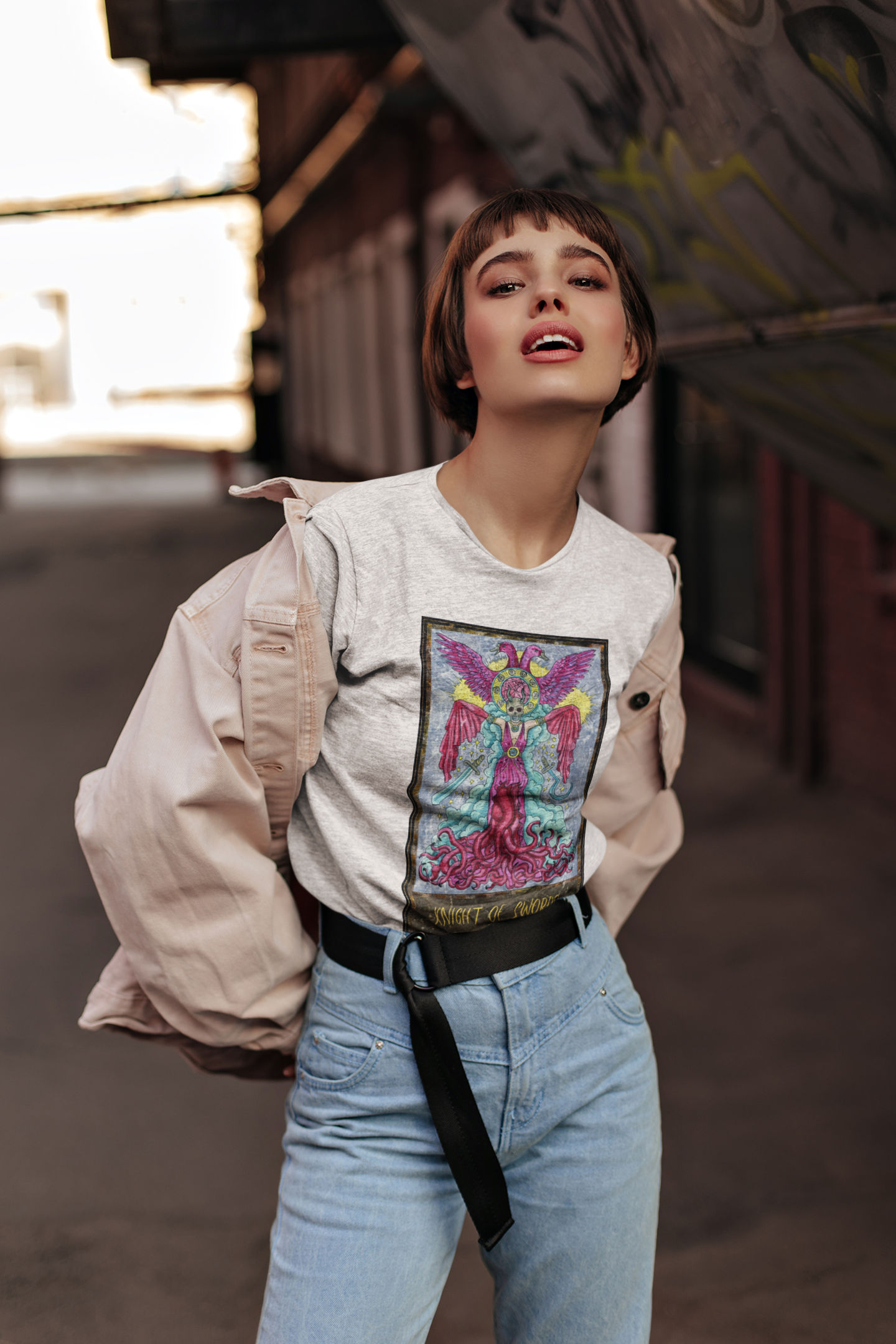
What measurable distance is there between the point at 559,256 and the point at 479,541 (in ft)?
1.21

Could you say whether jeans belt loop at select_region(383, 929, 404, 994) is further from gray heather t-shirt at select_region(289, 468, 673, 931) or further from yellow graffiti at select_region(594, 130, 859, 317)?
yellow graffiti at select_region(594, 130, 859, 317)

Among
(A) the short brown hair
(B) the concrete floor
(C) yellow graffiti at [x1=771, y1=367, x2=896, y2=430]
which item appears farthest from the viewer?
(B) the concrete floor

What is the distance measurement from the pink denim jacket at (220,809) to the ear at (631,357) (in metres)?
0.43

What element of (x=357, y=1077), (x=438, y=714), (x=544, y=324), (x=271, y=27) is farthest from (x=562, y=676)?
(x=271, y=27)

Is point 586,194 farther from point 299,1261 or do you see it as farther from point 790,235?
point 299,1261

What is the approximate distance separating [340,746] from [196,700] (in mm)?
190

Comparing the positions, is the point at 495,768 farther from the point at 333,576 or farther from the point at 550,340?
the point at 550,340

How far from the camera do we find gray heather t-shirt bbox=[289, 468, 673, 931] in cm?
162

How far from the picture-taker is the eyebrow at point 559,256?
1641 millimetres

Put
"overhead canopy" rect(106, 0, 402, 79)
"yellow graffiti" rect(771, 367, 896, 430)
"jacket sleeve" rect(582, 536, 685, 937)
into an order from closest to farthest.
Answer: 1. "jacket sleeve" rect(582, 536, 685, 937)
2. "yellow graffiti" rect(771, 367, 896, 430)
3. "overhead canopy" rect(106, 0, 402, 79)

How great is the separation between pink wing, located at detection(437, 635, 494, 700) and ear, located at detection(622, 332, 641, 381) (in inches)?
17.8

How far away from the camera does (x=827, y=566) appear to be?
6230mm

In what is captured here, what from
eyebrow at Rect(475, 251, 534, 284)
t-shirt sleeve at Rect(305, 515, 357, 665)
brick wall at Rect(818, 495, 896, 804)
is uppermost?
eyebrow at Rect(475, 251, 534, 284)

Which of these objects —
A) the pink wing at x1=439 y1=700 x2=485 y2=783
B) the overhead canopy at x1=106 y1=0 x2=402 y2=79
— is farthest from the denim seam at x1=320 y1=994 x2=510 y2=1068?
the overhead canopy at x1=106 y1=0 x2=402 y2=79
